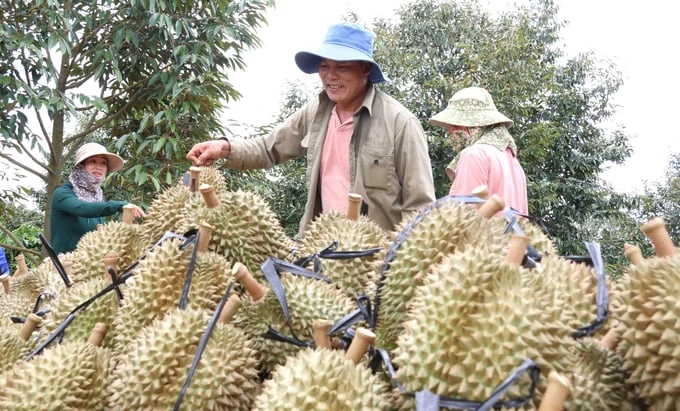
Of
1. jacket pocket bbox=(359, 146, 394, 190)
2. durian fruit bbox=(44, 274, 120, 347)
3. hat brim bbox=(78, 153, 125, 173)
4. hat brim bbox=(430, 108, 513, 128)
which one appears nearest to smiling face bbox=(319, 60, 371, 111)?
jacket pocket bbox=(359, 146, 394, 190)

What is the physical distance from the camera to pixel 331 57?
2596 mm

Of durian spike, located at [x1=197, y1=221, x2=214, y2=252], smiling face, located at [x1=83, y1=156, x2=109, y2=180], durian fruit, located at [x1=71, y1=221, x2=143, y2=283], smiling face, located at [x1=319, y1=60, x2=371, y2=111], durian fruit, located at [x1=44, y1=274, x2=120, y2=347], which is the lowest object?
smiling face, located at [x1=83, y1=156, x2=109, y2=180]

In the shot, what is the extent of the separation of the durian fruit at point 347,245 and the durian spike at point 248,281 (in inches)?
6.9

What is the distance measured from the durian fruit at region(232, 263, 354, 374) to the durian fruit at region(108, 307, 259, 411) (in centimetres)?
6

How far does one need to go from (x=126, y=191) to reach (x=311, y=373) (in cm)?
762

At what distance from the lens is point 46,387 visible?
106 cm

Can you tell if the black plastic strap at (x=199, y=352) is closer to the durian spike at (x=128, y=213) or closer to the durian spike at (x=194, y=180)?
the durian spike at (x=194, y=180)

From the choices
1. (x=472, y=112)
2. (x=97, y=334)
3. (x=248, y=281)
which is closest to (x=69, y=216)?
(x=472, y=112)

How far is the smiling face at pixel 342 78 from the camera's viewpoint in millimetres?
2760

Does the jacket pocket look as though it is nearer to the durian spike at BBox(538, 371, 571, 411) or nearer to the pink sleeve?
the pink sleeve

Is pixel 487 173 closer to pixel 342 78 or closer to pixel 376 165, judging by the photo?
pixel 376 165

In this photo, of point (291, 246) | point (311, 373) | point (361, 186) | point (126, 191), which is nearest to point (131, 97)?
point (126, 191)

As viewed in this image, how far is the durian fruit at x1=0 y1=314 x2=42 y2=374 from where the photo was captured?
1.32 meters

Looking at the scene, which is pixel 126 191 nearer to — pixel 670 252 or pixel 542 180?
pixel 670 252
